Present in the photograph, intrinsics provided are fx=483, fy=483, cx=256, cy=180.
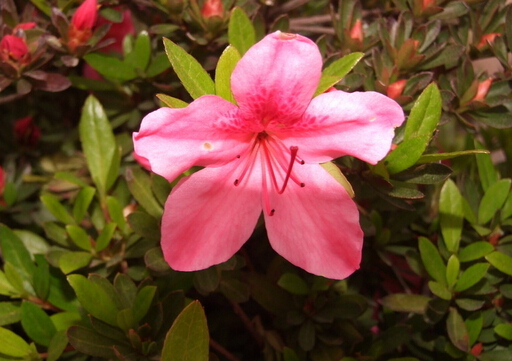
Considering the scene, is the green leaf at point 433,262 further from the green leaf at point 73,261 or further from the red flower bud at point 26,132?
the red flower bud at point 26,132

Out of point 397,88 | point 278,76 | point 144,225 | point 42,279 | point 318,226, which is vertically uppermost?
point 278,76

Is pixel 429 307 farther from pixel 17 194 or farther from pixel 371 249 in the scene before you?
pixel 17 194

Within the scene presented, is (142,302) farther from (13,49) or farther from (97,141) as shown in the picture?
(13,49)

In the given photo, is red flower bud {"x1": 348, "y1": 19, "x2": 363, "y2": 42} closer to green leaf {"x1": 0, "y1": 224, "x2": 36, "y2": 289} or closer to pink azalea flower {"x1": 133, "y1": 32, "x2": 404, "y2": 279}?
pink azalea flower {"x1": 133, "y1": 32, "x2": 404, "y2": 279}

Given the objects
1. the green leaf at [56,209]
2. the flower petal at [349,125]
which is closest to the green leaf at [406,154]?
the flower petal at [349,125]

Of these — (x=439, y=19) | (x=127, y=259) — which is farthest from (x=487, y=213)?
(x=127, y=259)

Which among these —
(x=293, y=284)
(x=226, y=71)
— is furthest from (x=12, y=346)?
(x=226, y=71)
